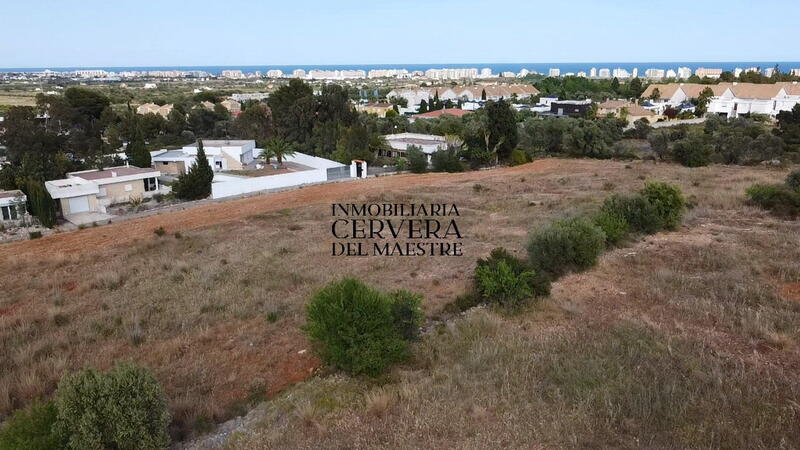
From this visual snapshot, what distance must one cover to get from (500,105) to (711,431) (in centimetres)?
3073

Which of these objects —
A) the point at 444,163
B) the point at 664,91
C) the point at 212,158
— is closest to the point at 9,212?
the point at 212,158

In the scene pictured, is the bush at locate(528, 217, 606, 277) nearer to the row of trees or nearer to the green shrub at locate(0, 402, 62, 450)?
the green shrub at locate(0, 402, 62, 450)

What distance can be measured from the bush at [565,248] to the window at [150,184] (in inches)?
897

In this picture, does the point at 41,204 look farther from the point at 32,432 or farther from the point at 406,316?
the point at 406,316

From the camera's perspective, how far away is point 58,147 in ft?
116

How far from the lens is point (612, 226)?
42.2 ft

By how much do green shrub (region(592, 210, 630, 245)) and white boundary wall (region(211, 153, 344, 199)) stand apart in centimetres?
1882

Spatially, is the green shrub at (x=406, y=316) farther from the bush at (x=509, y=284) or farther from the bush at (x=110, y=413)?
A: the bush at (x=110, y=413)

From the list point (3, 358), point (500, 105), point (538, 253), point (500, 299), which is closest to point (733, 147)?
point (500, 105)

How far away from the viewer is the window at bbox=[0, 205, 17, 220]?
21.5 meters

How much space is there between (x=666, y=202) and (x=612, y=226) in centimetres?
276

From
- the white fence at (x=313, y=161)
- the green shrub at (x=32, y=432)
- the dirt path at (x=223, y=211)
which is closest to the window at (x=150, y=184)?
the dirt path at (x=223, y=211)

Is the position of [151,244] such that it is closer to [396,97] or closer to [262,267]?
[262,267]

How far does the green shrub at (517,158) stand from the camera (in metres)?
34.0
